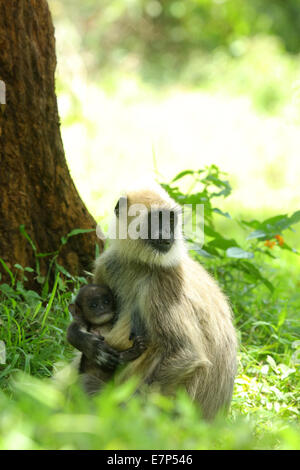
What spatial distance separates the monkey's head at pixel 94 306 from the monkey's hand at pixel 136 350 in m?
0.36

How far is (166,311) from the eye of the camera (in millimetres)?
3371

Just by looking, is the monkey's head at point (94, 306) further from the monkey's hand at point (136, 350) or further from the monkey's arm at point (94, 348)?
the monkey's hand at point (136, 350)

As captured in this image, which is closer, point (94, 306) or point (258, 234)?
point (94, 306)

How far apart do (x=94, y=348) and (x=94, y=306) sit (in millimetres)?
272

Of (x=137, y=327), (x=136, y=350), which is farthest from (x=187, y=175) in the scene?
(x=136, y=350)

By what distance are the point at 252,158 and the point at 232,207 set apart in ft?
7.49

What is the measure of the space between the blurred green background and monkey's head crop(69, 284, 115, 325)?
2.72m

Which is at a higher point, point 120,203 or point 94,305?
point 120,203

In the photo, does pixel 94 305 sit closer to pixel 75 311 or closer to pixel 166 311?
pixel 75 311

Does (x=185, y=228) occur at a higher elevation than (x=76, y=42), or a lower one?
lower

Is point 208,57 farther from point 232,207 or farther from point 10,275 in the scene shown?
point 10,275

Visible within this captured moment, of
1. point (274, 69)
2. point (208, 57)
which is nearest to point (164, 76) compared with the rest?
point (208, 57)

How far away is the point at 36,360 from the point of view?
388cm

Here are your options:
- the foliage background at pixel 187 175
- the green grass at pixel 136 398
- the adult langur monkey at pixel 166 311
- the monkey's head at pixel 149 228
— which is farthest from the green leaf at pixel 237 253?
the monkey's head at pixel 149 228
